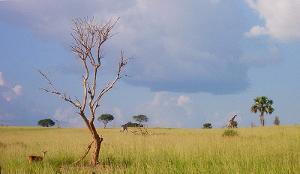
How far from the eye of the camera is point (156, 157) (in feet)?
49.9

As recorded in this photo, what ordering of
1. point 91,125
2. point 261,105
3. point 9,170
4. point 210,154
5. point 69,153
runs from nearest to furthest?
point 9,170 < point 91,125 < point 210,154 < point 69,153 < point 261,105

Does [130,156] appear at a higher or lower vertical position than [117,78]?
lower

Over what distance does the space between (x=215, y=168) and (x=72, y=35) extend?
555 cm

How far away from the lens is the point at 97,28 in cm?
1399

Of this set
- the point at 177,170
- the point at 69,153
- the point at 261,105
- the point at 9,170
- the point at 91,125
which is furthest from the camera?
the point at 261,105

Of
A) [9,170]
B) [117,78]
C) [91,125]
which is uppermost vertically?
[117,78]

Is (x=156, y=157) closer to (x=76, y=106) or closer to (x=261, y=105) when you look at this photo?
(x=76, y=106)

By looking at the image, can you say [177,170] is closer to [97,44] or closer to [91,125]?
[91,125]

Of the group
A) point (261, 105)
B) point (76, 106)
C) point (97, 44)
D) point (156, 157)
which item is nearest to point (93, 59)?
point (97, 44)

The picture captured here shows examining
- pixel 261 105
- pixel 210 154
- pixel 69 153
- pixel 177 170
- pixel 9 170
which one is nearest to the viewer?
pixel 177 170

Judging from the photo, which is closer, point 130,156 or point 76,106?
point 76,106

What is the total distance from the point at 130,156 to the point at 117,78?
3.25 m

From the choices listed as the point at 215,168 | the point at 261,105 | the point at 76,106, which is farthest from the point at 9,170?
the point at 261,105

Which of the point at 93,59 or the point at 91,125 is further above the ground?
the point at 93,59
